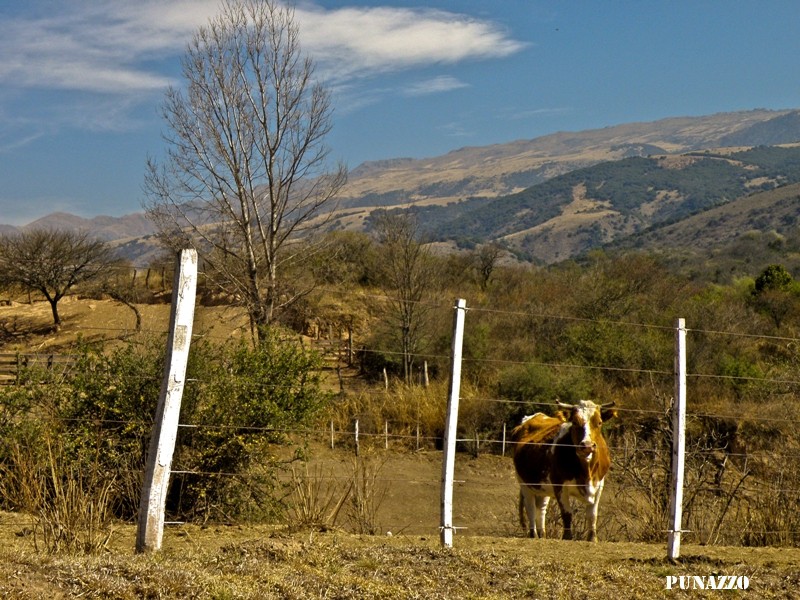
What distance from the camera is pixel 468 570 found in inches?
255

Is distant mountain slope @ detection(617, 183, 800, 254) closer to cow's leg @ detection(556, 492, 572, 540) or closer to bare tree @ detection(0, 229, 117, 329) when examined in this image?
bare tree @ detection(0, 229, 117, 329)

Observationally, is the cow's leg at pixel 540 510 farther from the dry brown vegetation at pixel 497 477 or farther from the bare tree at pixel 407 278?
the bare tree at pixel 407 278

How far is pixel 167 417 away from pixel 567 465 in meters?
5.71

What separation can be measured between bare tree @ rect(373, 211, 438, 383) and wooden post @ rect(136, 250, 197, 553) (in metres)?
25.3

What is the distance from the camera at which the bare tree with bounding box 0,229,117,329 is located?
39.9 meters

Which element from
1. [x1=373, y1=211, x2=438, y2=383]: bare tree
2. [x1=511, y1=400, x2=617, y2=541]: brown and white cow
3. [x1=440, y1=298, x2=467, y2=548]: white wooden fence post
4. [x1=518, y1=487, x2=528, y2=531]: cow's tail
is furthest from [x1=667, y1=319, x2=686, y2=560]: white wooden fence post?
[x1=373, y1=211, x2=438, y2=383]: bare tree

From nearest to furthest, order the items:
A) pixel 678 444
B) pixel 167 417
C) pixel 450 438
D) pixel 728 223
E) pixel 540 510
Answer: pixel 167 417
pixel 450 438
pixel 678 444
pixel 540 510
pixel 728 223

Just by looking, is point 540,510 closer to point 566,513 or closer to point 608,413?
point 566,513

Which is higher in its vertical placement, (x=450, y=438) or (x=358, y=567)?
(x=450, y=438)

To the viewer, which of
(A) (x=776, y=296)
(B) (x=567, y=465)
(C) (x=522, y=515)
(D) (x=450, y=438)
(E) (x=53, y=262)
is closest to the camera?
(D) (x=450, y=438)

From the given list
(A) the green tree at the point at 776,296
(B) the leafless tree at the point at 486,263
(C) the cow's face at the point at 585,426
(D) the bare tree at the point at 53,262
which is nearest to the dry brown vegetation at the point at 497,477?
(A) the green tree at the point at 776,296

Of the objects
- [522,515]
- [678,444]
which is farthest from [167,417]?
[522,515]

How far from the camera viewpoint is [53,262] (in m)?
40.4

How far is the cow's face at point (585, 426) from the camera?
31.7ft
